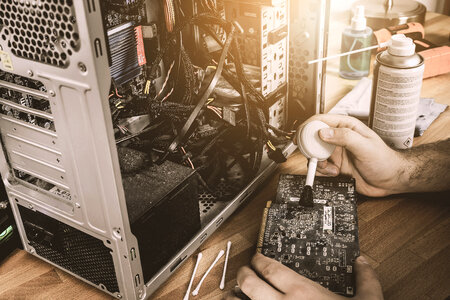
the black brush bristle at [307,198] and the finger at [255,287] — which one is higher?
the black brush bristle at [307,198]

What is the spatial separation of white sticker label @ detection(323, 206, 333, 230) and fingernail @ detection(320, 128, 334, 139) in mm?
127

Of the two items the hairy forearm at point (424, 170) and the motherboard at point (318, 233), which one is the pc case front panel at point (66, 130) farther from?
the hairy forearm at point (424, 170)

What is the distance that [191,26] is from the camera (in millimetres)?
1051

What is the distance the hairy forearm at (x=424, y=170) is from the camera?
97 centimetres

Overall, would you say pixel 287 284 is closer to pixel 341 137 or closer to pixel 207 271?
pixel 207 271

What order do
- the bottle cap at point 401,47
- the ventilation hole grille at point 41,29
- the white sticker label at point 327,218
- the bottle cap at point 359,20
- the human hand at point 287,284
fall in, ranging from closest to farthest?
1. the ventilation hole grille at point 41,29
2. the human hand at point 287,284
3. the white sticker label at point 327,218
4. the bottle cap at point 401,47
5. the bottle cap at point 359,20

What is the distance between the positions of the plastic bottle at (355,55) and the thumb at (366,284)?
0.84m

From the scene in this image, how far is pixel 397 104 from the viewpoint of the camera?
0.97m

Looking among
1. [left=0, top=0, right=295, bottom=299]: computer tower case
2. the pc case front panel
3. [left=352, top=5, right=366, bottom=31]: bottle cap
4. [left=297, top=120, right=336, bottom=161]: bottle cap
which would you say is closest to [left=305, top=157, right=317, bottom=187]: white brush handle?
[left=297, top=120, right=336, bottom=161]: bottle cap

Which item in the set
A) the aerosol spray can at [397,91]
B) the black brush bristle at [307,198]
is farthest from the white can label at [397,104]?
the black brush bristle at [307,198]

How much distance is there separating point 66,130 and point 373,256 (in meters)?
0.54

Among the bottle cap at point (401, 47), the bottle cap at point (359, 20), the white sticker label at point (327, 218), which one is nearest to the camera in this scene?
the white sticker label at point (327, 218)

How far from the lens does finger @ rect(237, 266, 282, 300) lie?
2.32 feet

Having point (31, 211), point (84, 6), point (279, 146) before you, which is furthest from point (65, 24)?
point (279, 146)
